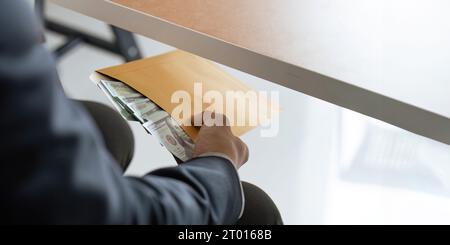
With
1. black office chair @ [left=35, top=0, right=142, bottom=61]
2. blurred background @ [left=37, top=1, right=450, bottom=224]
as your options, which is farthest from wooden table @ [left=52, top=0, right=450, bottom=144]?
black office chair @ [left=35, top=0, right=142, bottom=61]

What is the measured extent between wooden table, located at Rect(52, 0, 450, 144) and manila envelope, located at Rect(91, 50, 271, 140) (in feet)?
0.43

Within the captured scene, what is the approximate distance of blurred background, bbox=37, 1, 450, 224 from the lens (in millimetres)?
1535

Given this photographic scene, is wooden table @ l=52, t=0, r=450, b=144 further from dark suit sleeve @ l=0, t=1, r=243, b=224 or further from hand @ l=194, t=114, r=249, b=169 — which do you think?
dark suit sleeve @ l=0, t=1, r=243, b=224

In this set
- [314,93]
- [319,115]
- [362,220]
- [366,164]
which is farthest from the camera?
[319,115]

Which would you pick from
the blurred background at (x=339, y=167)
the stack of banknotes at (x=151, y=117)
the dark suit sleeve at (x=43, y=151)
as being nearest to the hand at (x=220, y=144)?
the stack of banknotes at (x=151, y=117)

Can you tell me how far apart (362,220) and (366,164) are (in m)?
0.23

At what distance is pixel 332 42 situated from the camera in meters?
0.79

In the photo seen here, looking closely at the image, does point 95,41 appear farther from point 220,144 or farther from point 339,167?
point 220,144

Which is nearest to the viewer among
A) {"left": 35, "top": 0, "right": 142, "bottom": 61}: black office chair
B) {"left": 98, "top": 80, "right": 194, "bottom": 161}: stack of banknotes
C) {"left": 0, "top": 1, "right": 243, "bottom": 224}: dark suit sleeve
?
{"left": 0, "top": 1, "right": 243, "bottom": 224}: dark suit sleeve

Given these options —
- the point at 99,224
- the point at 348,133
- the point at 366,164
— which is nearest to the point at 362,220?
the point at 366,164

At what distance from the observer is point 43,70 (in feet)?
1.38

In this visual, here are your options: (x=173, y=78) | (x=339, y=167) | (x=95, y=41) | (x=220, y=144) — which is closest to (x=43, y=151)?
(x=220, y=144)

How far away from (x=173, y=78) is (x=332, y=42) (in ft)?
1.22

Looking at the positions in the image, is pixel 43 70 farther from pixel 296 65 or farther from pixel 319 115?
pixel 319 115
